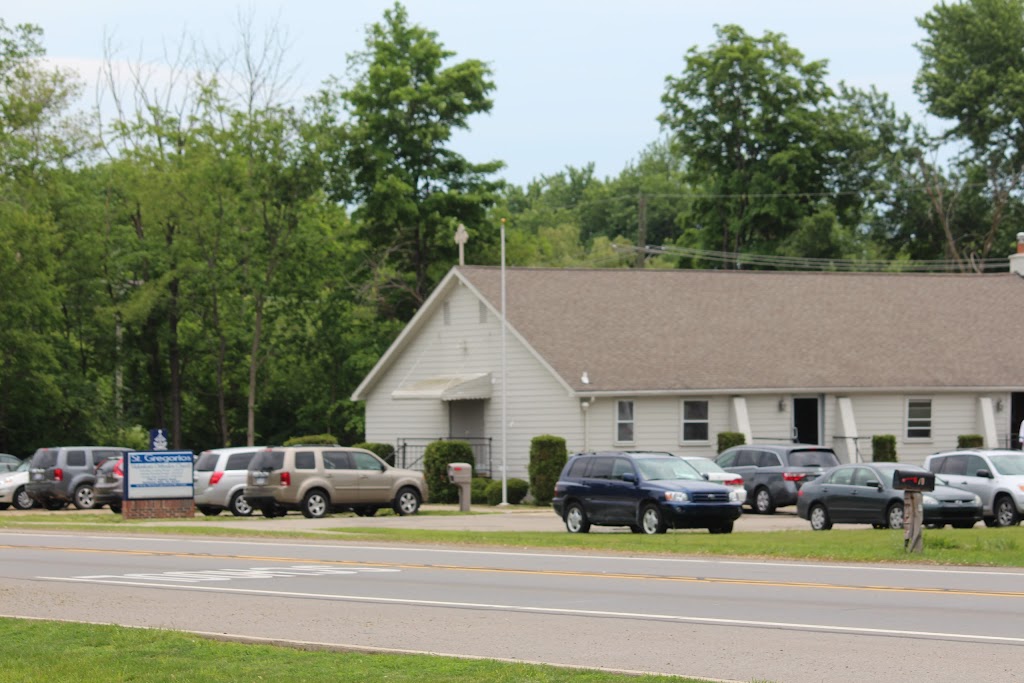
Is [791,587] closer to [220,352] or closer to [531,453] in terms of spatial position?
[531,453]

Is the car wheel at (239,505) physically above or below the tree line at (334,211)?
below

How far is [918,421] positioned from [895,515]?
18581 mm

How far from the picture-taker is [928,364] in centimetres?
4925

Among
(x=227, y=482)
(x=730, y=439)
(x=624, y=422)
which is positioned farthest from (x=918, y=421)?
(x=227, y=482)

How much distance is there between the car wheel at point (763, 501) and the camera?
126 ft

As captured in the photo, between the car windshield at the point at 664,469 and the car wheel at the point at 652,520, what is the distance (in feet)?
2.14

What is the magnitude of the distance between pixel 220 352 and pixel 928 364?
29366 mm

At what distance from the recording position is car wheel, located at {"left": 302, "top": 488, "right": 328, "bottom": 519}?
3719 cm

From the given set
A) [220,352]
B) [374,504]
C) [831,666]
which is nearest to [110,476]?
[374,504]

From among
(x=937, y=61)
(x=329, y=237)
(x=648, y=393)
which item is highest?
Result: (x=937, y=61)

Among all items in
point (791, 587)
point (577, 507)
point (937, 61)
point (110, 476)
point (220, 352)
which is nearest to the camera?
point (791, 587)

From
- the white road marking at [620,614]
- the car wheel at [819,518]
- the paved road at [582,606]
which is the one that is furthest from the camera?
the car wheel at [819,518]

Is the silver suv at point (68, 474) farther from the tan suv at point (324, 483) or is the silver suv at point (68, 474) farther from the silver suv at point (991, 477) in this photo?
the silver suv at point (991, 477)

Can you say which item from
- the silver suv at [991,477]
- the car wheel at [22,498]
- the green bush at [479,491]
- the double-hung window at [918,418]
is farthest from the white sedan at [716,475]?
the car wheel at [22,498]
